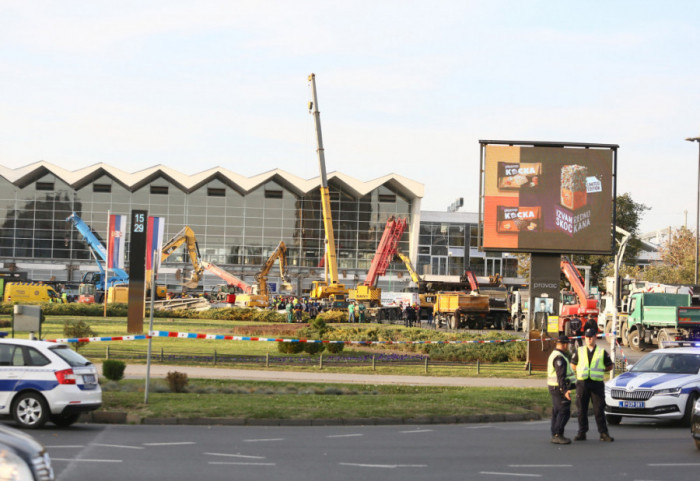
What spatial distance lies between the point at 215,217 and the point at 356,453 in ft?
289

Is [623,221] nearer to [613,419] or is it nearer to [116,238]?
[116,238]

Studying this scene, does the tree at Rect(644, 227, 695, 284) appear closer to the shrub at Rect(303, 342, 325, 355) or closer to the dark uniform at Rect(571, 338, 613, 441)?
the shrub at Rect(303, 342, 325, 355)

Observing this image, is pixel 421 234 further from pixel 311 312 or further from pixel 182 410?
pixel 182 410

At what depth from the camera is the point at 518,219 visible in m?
34.0

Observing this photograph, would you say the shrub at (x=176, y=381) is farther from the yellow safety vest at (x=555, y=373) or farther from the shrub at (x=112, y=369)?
the yellow safety vest at (x=555, y=373)

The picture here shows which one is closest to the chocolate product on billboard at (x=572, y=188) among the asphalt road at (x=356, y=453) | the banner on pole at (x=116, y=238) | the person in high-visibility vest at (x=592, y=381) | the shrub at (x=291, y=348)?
the shrub at (x=291, y=348)

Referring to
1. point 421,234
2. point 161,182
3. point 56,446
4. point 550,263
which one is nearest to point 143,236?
point 550,263

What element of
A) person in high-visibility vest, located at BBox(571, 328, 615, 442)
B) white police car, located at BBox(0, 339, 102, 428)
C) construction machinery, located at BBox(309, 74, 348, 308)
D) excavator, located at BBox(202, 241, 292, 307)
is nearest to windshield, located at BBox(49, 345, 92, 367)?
white police car, located at BBox(0, 339, 102, 428)

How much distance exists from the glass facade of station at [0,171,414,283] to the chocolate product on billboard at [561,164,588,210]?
66509 mm

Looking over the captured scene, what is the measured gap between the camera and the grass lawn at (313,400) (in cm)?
1792

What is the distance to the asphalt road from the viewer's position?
39.0 feet

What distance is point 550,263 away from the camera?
34.1 m

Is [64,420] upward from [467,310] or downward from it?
downward

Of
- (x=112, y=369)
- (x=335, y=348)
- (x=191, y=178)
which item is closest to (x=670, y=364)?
(x=112, y=369)
